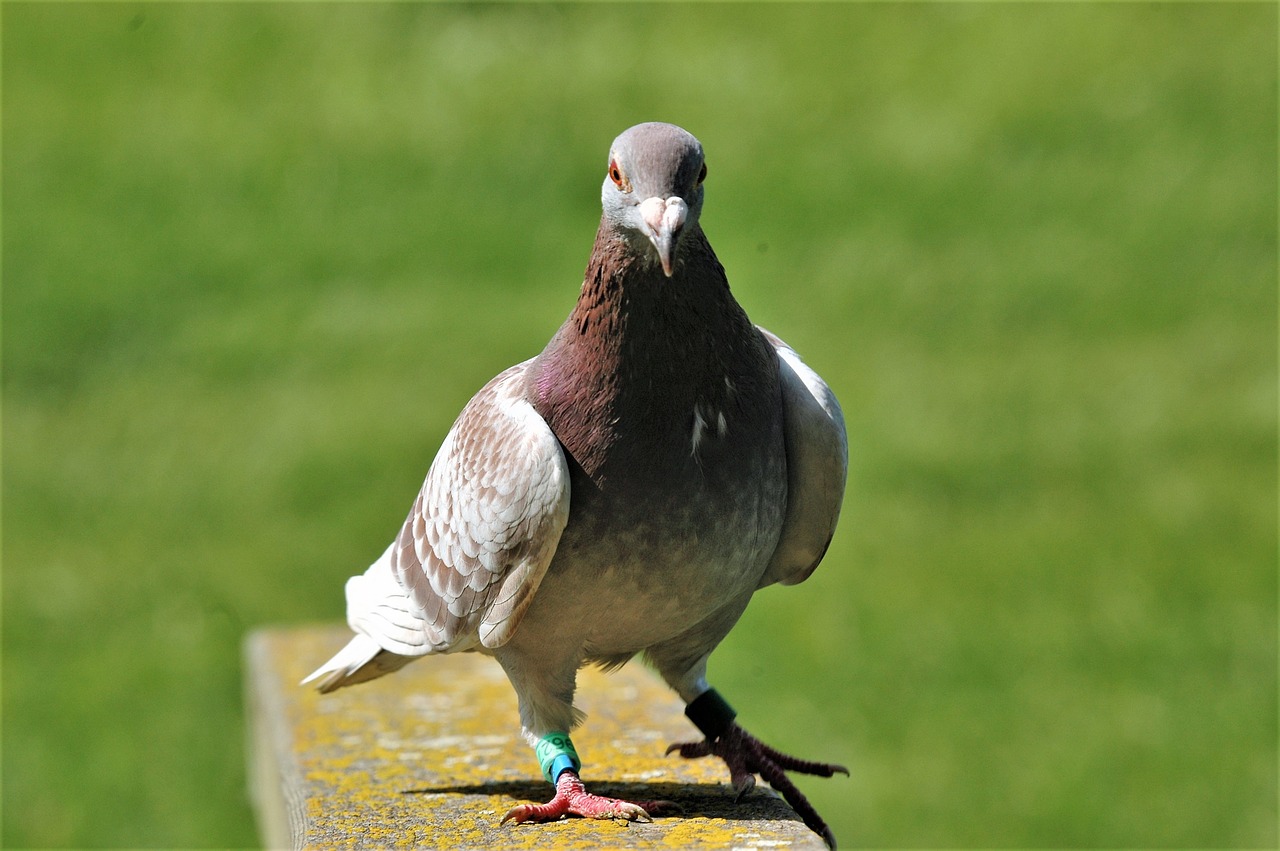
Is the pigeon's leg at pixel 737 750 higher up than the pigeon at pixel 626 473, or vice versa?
the pigeon at pixel 626 473

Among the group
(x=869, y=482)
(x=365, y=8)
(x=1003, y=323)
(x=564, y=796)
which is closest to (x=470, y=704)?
(x=564, y=796)

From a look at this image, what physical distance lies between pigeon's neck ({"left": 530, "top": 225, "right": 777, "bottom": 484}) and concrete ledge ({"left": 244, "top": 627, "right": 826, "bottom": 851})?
0.98 m

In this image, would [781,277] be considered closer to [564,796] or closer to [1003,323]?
[1003,323]

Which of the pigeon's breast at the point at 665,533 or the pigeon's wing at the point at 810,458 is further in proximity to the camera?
the pigeon's wing at the point at 810,458

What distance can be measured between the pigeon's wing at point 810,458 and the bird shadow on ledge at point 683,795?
2.29 feet

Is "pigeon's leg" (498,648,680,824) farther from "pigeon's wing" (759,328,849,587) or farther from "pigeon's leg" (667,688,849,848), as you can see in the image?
"pigeon's wing" (759,328,849,587)

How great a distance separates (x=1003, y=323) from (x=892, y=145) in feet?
4.43

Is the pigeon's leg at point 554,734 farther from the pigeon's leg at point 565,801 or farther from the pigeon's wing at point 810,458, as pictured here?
Result: the pigeon's wing at point 810,458

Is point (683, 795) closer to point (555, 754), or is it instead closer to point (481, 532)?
point (555, 754)

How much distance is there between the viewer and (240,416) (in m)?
8.73

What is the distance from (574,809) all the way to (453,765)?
91cm

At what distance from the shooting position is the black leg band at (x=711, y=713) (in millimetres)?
3969

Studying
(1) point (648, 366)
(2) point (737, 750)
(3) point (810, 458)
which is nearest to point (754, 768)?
(2) point (737, 750)

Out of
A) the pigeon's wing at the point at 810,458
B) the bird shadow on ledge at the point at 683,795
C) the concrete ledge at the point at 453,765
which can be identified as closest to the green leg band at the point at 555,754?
the concrete ledge at the point at 453,765
